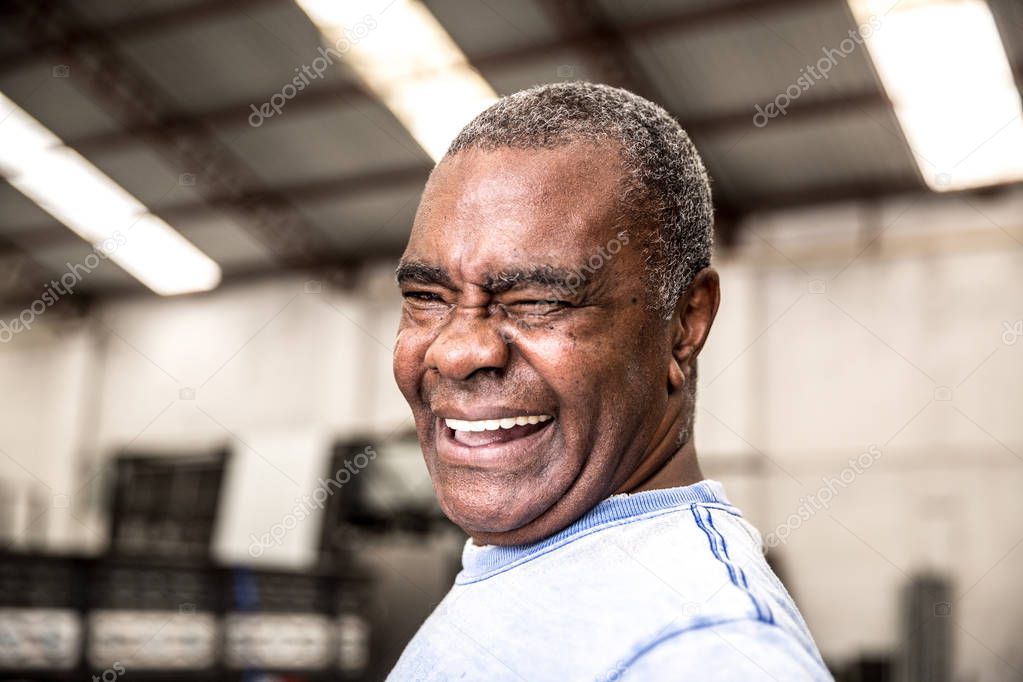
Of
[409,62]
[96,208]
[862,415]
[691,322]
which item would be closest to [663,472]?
[691,322]

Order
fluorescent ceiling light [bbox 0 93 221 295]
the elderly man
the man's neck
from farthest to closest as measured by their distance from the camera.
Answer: fluorescent ceiling light [bbox 0 93 221 295]
the man's neck
the elderly man

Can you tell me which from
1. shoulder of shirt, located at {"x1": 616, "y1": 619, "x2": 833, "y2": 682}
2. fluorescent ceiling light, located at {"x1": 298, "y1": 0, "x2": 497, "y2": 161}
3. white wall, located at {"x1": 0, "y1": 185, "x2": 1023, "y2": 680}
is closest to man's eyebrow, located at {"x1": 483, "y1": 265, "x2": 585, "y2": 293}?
shoulder of shirt, located at {"x1": 616, "y1": 619, "x2": 833, "y2": 682}

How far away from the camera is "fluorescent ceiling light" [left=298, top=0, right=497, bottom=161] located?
9.88m

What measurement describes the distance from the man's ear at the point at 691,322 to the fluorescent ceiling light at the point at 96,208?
1245 cm

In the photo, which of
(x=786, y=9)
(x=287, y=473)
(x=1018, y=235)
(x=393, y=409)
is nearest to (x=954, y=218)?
(x=1018, y=235)

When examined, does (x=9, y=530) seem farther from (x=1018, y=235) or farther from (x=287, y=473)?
(x=1018, y=235)

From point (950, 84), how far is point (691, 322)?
9239mm

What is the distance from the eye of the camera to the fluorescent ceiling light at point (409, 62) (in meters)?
9.88

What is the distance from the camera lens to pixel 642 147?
1194 mm

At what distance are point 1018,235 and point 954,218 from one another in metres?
0.68

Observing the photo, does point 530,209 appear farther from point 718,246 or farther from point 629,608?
point 718,246

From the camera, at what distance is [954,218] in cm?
1127

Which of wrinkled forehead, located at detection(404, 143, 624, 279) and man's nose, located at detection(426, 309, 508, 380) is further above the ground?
wrinkled forehead, located at detection(404, 143, 624, 279)

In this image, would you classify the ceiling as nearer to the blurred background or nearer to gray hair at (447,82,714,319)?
the blurred background
